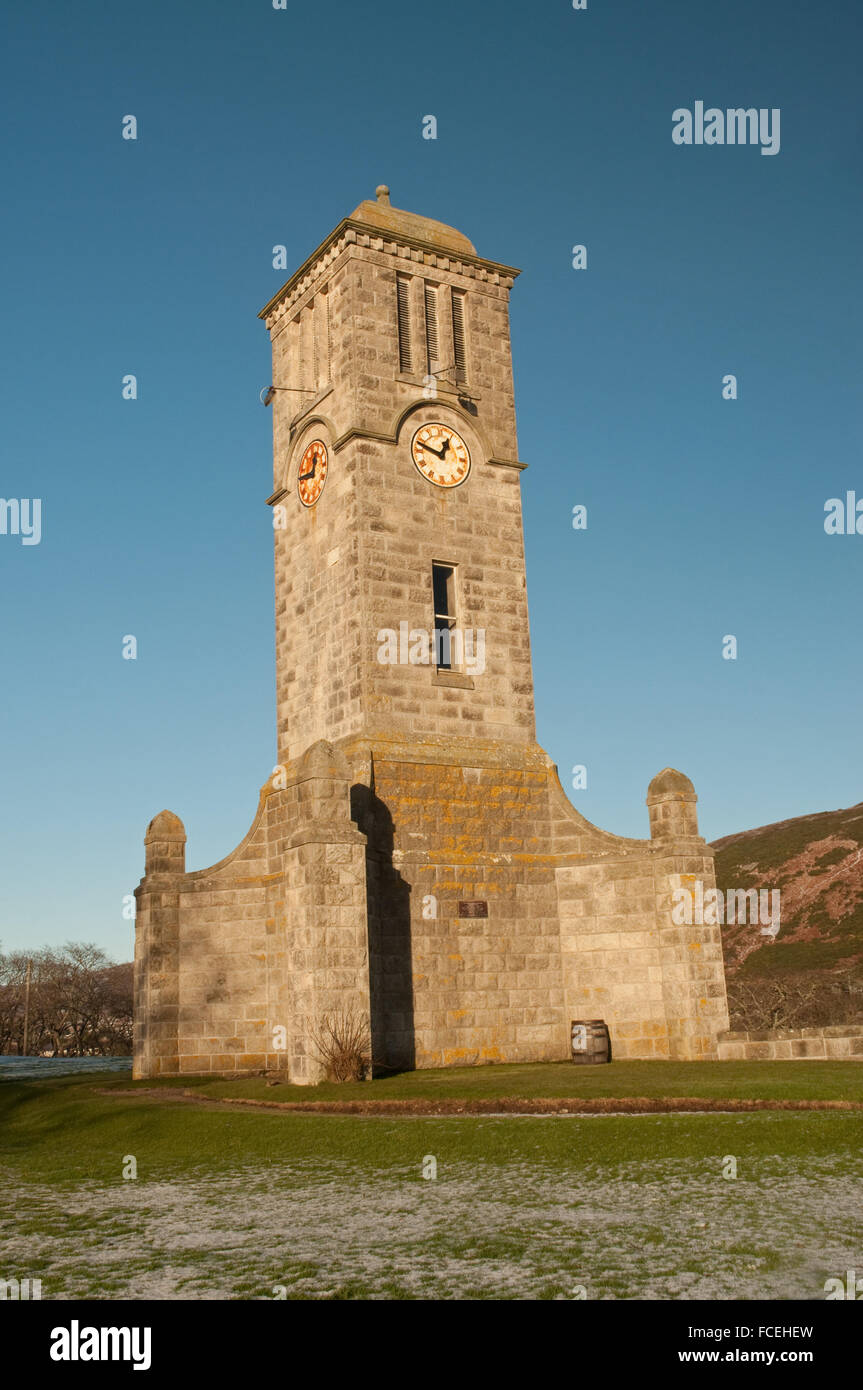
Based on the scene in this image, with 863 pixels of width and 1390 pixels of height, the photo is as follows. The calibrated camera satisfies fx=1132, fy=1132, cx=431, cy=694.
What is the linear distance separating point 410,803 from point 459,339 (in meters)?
11.3

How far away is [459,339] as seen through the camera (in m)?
26.3

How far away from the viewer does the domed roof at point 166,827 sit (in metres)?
22.8

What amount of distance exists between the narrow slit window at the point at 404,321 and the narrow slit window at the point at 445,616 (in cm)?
468

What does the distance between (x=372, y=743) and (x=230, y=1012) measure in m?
5.98

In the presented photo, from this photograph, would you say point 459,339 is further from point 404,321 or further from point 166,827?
point 166,827

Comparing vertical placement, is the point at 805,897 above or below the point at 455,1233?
above

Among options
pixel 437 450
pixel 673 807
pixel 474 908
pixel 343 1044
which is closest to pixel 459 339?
pixel 437 450

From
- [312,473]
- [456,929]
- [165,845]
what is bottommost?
[456,929]

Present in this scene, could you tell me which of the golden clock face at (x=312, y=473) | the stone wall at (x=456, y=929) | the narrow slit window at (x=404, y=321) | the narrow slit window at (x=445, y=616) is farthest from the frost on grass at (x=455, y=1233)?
the narrow slit window at (x=404, y=321)

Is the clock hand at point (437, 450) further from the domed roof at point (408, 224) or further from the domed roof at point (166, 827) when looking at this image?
the domed roof at point (166, 827)

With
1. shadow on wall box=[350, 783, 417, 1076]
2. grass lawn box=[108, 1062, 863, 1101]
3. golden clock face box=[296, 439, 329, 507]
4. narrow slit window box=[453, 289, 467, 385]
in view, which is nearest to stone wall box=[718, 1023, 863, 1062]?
grass lawn box=[108, 1062, 863, 1101]
